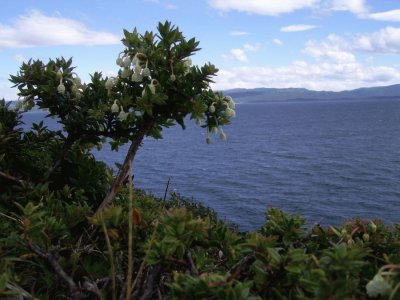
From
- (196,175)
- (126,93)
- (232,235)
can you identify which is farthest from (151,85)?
(196,175)

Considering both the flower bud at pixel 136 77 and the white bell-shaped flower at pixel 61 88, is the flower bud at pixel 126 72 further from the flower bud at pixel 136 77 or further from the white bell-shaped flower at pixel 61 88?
the white bell-shaped flower at pixel 61 88

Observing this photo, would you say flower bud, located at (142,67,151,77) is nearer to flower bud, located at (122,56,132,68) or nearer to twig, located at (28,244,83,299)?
flower bud, located at (122,56,132,68)

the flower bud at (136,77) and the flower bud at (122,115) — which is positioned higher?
the flower bud at (136,77)

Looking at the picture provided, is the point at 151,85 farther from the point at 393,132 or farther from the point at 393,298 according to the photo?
the point at 393,132

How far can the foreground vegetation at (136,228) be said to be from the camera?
2443 mm

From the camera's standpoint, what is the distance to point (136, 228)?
3.12 m

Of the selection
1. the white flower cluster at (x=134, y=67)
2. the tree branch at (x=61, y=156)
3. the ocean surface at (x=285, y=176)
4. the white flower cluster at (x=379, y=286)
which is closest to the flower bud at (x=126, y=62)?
the white flower cluster at (x=134, y=67)

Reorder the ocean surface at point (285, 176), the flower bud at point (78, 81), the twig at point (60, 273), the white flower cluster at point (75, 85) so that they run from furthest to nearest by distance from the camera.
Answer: the ocean surface at point (285, 176), the flower bud at point (78, 81), the white flower cluster at point (75, 85), the twig at point (60, 273)

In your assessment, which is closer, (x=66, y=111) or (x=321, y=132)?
(x=66, y=111)

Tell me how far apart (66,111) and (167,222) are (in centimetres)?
338

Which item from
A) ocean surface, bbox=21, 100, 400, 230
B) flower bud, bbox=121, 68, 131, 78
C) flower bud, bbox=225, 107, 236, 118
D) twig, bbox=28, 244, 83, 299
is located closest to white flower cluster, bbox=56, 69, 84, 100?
flower bud, bbox=121, 68, 131, 78

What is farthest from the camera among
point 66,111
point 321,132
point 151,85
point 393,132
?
point 321,132

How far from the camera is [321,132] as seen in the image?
458 ft

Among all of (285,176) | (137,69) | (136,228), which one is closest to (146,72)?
(137,69)
